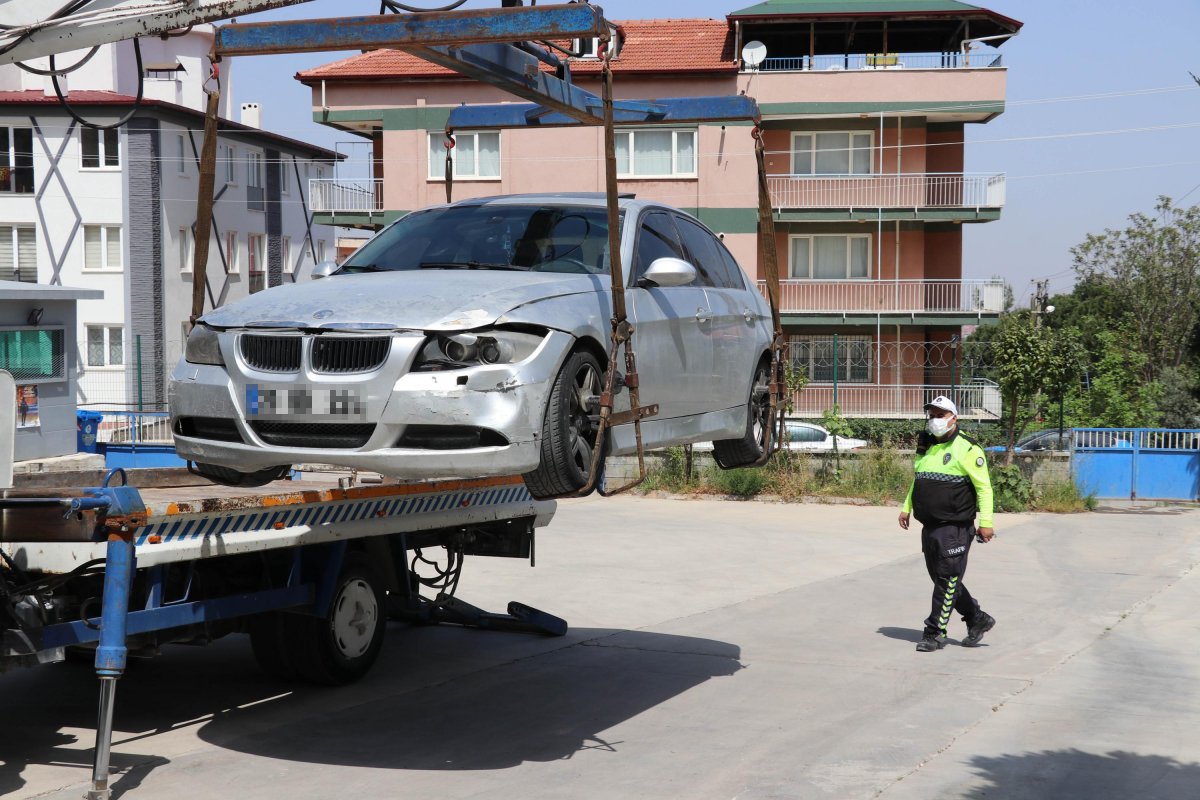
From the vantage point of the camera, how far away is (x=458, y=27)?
237 inches

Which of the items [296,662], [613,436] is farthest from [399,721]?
[613,436]

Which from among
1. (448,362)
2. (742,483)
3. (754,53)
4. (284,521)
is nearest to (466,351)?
(448,362)

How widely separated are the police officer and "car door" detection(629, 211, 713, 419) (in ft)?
11.2

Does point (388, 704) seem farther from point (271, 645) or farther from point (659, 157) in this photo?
point (659, 157)

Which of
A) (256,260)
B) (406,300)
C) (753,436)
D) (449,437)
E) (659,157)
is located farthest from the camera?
(256,260)

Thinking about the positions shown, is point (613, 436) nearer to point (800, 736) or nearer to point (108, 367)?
point (800, 736)

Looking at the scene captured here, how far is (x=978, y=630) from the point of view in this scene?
34.7ft

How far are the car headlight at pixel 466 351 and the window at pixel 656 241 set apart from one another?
1.50m

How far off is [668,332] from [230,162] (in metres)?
40.2

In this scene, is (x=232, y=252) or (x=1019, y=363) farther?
(x=232, y=252)

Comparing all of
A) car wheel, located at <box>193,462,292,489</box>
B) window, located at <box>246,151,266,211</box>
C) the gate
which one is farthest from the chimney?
car wheel, located at <box>193,462,292,489</box>

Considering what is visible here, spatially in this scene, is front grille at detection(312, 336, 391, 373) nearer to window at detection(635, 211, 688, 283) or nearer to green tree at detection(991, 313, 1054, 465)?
window at detection(635, 211, 688, 283)

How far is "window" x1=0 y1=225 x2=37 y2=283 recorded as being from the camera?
40.5m

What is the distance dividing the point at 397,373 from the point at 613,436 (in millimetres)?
1210
